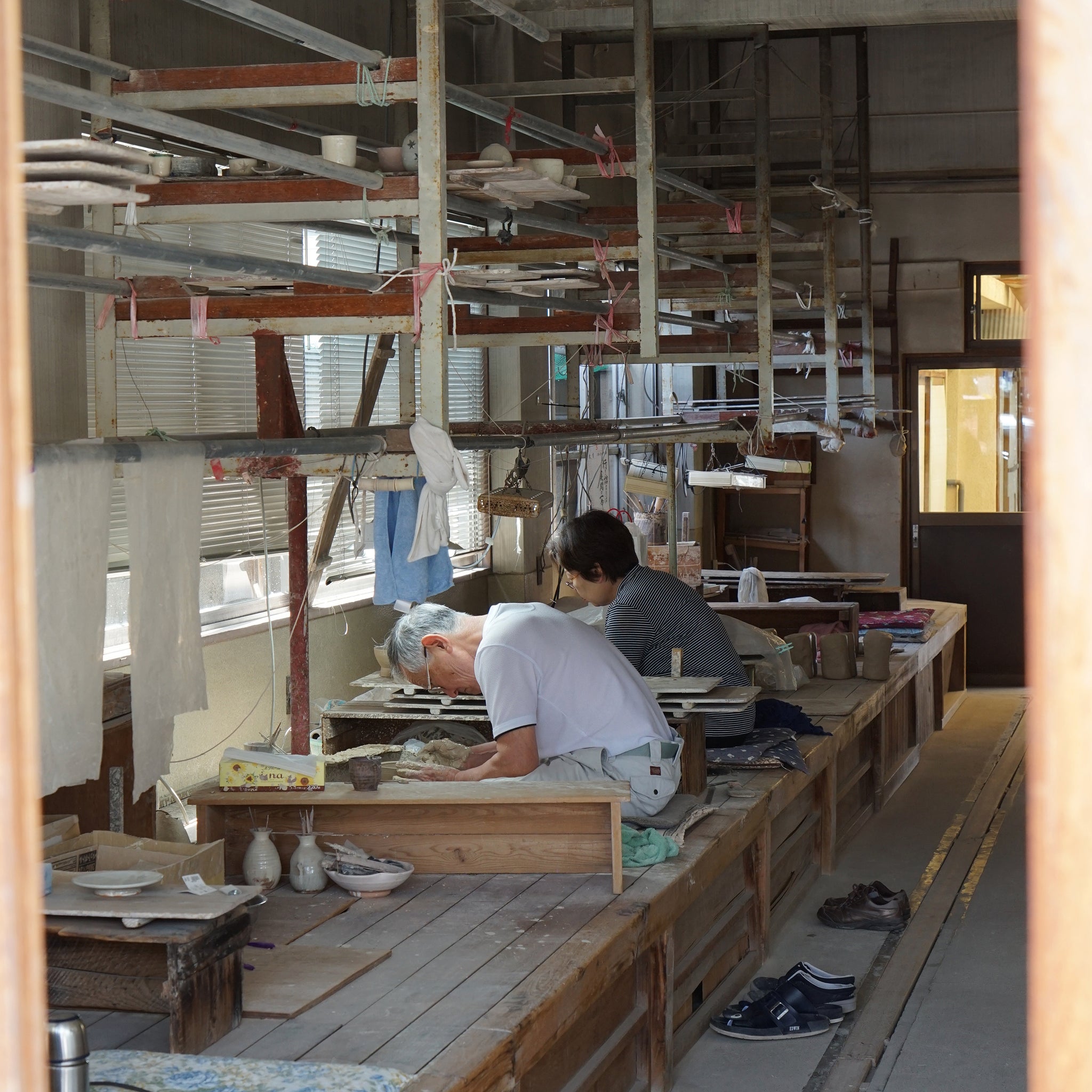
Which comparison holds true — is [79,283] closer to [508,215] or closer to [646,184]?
[508,215]

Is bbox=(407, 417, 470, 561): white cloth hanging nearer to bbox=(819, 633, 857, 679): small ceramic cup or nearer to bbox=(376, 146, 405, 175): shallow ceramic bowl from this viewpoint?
bbox=(376, 146, 405, 175): shallow ceramic bowl

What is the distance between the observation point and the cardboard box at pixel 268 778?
156 inches

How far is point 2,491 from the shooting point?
0.73 m

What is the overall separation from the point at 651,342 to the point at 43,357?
217 cm

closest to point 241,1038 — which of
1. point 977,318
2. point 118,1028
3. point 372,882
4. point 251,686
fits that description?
point 118,1028

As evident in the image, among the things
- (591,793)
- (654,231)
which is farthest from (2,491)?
(654,231)

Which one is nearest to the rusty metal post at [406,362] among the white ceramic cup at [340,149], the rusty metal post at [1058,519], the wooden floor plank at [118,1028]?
the white ceramic cup at [340,149]

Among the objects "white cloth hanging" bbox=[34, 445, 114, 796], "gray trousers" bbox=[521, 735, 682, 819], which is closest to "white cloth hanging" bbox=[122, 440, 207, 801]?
"white cloth hanging" bbox=[34, 445, 114, 796]

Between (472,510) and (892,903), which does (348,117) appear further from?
(892,903)

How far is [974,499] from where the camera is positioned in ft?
38.1

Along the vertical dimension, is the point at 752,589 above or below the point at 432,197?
below

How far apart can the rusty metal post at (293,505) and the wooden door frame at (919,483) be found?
324 inches

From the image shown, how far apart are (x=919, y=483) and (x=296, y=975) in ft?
30.6

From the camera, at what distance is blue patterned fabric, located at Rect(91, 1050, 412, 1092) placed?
8.41ft
